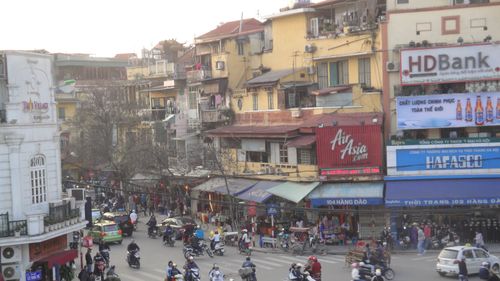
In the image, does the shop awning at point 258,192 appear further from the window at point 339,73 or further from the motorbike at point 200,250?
the window at point 339,73

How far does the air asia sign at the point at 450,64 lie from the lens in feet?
115

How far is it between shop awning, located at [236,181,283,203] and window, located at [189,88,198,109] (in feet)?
42.3

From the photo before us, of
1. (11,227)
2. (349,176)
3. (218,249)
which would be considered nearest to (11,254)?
(11,227)

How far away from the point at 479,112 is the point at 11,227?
2217 cm

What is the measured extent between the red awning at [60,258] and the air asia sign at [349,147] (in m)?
14.4

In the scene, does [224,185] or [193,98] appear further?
[193,98]

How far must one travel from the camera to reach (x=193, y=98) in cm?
5241

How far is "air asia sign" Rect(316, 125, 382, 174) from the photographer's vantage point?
35.8 meters

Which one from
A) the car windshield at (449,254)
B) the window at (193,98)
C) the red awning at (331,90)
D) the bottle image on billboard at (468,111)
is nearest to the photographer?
the car windshield at (449,254)

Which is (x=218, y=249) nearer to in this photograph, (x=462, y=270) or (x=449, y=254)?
(x=449, y=254)

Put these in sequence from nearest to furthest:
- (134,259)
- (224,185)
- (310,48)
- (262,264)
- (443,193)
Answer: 1. (134,259)
2. (262,264)
3. (443,193)
4. (310,48)
5. (224,185)

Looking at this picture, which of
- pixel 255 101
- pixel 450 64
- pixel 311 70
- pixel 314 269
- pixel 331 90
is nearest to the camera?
pixel 314 269

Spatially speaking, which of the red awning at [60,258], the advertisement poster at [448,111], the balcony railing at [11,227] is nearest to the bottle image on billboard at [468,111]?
the advertisement poster at [448,111]

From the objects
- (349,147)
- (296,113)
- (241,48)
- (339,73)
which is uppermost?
(241,48)
